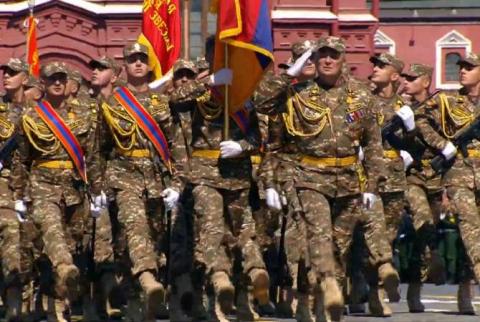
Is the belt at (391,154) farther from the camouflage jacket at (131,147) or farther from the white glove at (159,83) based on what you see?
the camouflage jacket at (131,147)

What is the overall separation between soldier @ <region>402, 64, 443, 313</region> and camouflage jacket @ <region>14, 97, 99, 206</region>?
137 inches

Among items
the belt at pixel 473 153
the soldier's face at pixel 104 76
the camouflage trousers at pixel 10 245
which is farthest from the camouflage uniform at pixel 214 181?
the belt at pixel 473 153

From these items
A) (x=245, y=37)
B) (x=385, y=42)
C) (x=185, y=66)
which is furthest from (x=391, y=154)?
(x=385, y=42)

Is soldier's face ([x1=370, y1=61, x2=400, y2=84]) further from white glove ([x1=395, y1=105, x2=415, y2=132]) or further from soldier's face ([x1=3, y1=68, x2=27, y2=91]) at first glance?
soldier's face ([x1=3, y1=68, x2=27, y2=91])

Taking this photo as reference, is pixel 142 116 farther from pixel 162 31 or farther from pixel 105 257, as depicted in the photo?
pixel 162 31

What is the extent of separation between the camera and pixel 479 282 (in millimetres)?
20422

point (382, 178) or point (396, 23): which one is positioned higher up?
point (396, 23)

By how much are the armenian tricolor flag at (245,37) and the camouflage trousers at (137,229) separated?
1.36 meters

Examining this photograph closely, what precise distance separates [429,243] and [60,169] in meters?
3.90

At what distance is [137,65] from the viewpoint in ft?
64.6

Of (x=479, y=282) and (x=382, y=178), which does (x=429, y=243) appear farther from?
(x=382, y=178)

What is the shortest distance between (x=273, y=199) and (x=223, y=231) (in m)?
0.61

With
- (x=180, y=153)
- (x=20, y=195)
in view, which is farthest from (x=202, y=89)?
(x=20, y=195)

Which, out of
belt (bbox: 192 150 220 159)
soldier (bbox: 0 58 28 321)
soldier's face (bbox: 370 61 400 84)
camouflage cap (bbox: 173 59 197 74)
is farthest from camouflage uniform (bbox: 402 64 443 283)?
soldier (bbox: 0 58 28 321)
